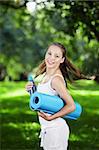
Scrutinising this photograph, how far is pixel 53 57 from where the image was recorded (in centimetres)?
329

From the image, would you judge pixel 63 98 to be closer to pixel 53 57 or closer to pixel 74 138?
pixel 53 57

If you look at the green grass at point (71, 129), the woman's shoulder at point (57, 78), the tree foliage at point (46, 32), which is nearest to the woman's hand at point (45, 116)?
the woman's shoulder at point (57, 78)

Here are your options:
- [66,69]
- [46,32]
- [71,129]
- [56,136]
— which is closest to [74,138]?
[71,129]

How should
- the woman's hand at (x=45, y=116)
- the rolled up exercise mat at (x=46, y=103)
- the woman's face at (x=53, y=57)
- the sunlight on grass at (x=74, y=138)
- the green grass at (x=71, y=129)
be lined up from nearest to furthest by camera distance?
the rolled up exercise mat at (x=46, y=103)
the woman's hand at (x=45, y=116)
the woman's face at (x=53, y=57)
the green grass at (x=71, y=129)
the sunlight on grass at (x=74, y=138)

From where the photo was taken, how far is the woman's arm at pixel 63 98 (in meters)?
3.12

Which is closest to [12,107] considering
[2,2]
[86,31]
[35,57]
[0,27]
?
[2,2]

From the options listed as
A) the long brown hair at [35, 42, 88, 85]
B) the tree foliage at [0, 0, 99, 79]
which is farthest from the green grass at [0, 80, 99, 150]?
the long brown hair at [35, 42, 88, 85]

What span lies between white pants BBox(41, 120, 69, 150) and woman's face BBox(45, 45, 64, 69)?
1.24 ft

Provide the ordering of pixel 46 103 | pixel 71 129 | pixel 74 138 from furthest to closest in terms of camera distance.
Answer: pixel 71 129 < pixel 74 138 < pixel 46 103

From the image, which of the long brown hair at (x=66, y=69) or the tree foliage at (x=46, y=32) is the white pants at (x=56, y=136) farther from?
the tree foliage at (x=46, y=32)

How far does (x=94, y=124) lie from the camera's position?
26.4ft

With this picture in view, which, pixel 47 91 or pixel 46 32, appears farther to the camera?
pixel 46 32

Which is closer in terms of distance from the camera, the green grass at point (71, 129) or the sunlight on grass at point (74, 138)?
the green grass at point (71, 129)

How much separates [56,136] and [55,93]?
Result: 10.8 inches
